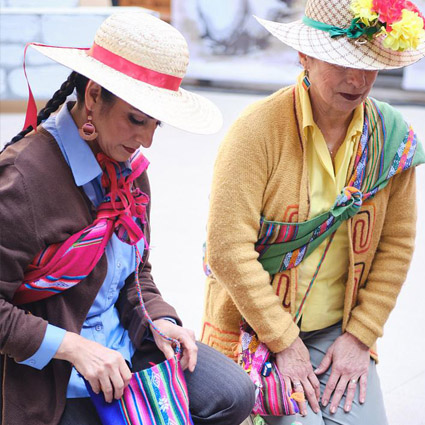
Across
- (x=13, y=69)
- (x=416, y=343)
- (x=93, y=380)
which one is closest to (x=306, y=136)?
(x=93, y=380)

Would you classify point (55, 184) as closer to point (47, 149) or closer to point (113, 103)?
point (47, 149)

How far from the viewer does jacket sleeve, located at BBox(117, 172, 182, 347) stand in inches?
66.2

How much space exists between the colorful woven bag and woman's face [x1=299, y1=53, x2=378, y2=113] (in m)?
0.73

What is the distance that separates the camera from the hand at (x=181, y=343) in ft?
5.41

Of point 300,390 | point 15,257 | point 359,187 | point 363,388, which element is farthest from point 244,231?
point 15,257

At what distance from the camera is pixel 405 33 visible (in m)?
1.72

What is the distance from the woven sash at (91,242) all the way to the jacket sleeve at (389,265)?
2.26 feet

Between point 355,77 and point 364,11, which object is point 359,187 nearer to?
point 355,77

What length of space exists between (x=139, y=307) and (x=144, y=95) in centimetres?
51

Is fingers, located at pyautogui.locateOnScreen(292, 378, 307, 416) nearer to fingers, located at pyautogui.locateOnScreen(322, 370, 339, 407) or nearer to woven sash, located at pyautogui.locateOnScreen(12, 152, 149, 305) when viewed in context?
fingers, located at pyautogui.locateOnScreen(322, 370, 339, 407)

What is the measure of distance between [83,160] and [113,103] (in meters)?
0.13

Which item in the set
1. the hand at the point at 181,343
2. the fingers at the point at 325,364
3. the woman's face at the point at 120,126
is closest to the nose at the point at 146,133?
the woman's face at the point at 120,126

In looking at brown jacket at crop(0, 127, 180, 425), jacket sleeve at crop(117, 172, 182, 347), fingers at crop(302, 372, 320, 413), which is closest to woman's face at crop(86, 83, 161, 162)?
brown jacket at crop(0, 127, 180, 425)

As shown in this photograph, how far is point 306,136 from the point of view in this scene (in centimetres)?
185
